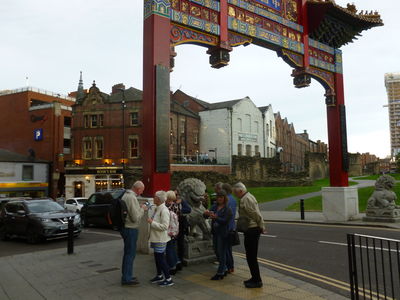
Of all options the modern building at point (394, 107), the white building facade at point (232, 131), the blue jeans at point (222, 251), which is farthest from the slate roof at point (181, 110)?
the modern building at point (394, 107)

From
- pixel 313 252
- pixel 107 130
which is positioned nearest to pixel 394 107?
pixel 107 130

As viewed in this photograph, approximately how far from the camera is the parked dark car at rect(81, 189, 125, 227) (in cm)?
1574

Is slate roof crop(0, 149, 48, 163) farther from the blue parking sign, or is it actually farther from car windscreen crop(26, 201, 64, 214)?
car windscreen crop(26, 201, 64, 214)

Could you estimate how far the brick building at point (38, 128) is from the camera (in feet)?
132

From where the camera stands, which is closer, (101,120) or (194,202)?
(194,202)

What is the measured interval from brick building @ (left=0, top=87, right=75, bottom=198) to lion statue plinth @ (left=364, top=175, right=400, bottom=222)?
112 feet

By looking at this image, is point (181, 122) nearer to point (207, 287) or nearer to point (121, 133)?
point (121, 133)

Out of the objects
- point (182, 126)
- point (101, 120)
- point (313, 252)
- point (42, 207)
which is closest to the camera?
point (313, 252)

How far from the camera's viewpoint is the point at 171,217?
20.7 feet

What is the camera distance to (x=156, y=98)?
28.0ft

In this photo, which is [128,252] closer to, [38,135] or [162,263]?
[162,263]

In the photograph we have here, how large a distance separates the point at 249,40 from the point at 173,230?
24.6 ft

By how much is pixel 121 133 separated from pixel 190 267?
3074 cm

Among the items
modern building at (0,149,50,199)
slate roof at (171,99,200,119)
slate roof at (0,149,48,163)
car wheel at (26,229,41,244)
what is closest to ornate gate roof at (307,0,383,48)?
car wheel at (26,229,41,244)
